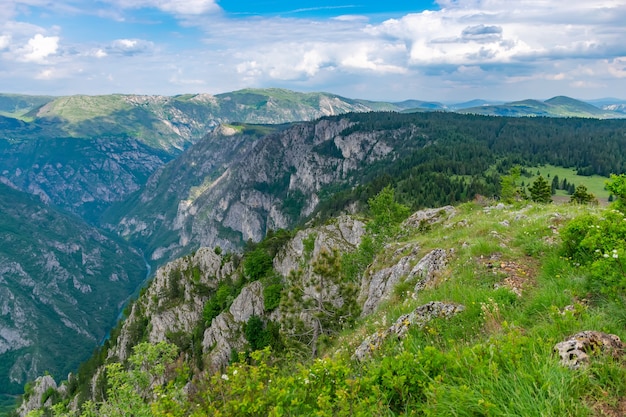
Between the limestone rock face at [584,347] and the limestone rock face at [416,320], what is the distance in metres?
5.12

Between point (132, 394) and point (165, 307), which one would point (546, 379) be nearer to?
point (132, 394)

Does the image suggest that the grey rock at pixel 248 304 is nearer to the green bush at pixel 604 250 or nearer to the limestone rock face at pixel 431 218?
the limestone rock face at pixel 431 218

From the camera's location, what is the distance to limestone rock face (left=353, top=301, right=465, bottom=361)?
12336 millimetres

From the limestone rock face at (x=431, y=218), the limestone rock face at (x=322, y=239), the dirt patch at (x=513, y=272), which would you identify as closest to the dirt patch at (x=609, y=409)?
the dirt patch at (x=513, y=272)

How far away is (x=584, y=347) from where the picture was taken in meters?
7.05

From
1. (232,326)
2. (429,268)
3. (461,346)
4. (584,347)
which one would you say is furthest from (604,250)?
(232,326)

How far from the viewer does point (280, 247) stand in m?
130

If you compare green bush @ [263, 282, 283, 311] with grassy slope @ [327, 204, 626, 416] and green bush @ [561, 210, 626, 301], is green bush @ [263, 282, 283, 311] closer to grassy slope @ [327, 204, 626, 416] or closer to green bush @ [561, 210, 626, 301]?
grassy slope @ [327, 204, 626, 416]

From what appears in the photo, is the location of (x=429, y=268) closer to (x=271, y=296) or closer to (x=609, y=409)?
(x=609, y=409)

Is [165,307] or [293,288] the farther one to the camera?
[165,307]

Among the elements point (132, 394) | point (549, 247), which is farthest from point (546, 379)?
point (132, 394)

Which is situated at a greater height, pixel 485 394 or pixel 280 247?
pixel 485 394

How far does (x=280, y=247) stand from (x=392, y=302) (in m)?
111

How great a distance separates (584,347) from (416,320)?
6081mm
